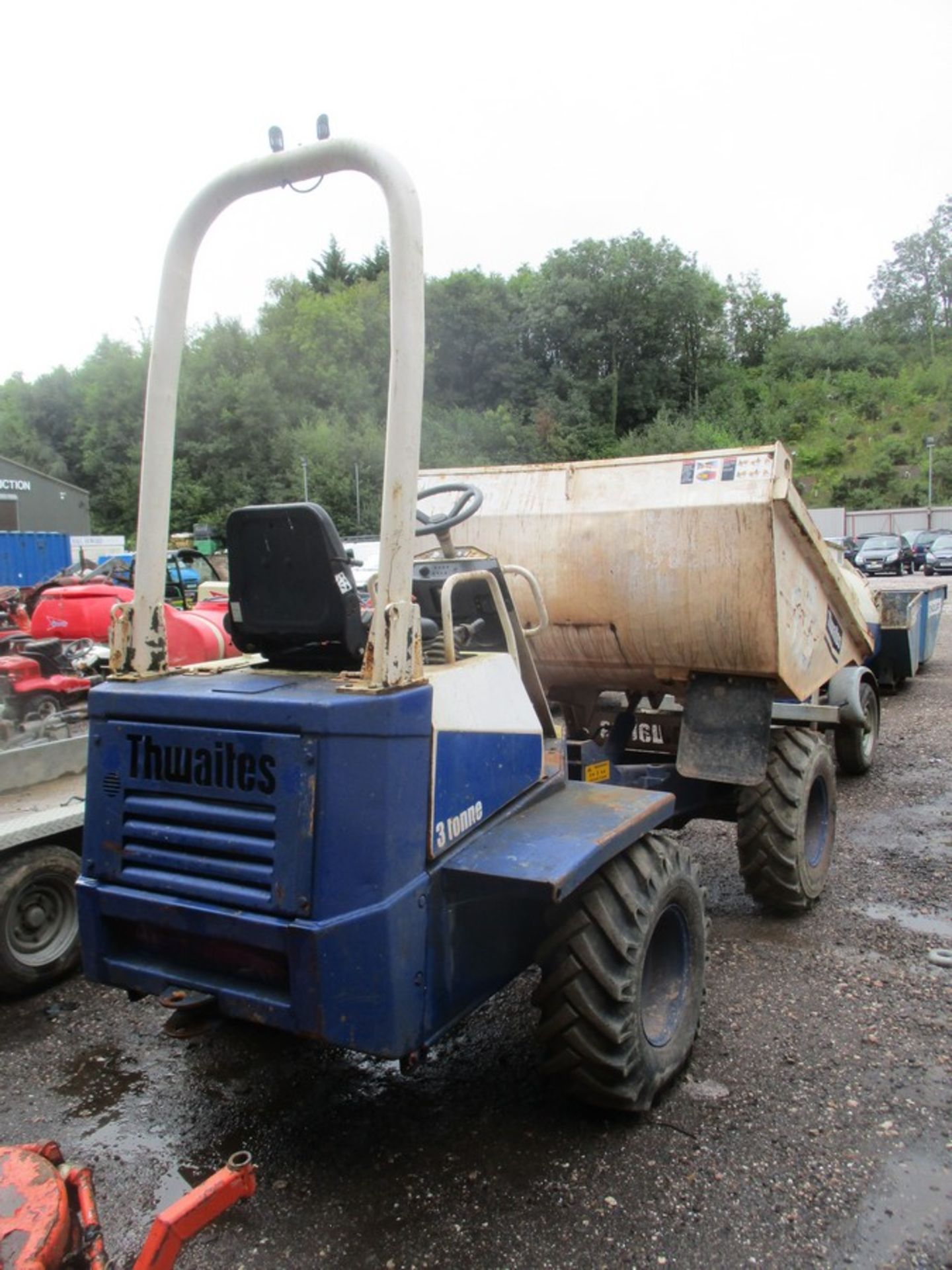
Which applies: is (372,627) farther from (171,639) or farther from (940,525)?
(940,525)

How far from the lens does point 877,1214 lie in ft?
9.07

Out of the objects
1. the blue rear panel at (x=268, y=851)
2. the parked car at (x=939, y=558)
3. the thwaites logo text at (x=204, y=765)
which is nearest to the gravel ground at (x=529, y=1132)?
the blue rear panel at (x=268, y=851)

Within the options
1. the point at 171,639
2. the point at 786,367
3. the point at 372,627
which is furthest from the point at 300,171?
the point at 786,367

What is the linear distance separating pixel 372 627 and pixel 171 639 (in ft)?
17.5

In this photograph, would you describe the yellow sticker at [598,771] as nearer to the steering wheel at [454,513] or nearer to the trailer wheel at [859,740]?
the steering wheel at [454,513]

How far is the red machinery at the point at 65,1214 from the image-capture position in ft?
5.98

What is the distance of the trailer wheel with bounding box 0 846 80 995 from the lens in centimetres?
420

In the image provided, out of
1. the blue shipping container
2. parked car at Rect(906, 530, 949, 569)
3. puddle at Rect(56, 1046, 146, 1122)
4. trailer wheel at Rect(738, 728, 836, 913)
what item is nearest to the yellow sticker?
trailer wheel at Rect(738, 728, 836, 913)

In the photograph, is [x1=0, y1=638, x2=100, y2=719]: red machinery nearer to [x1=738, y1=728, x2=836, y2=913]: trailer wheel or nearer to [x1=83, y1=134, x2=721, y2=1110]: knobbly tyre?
[x1=83, y1=134, x2=721, y2=1110]: knobbly tyre

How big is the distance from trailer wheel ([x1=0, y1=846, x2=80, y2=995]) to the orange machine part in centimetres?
231

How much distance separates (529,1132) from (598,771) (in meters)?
2.12

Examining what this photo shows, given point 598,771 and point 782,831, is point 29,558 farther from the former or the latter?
point 782,831

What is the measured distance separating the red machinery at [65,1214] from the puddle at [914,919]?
3.82m

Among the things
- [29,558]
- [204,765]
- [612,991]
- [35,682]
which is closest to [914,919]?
[612,991]
